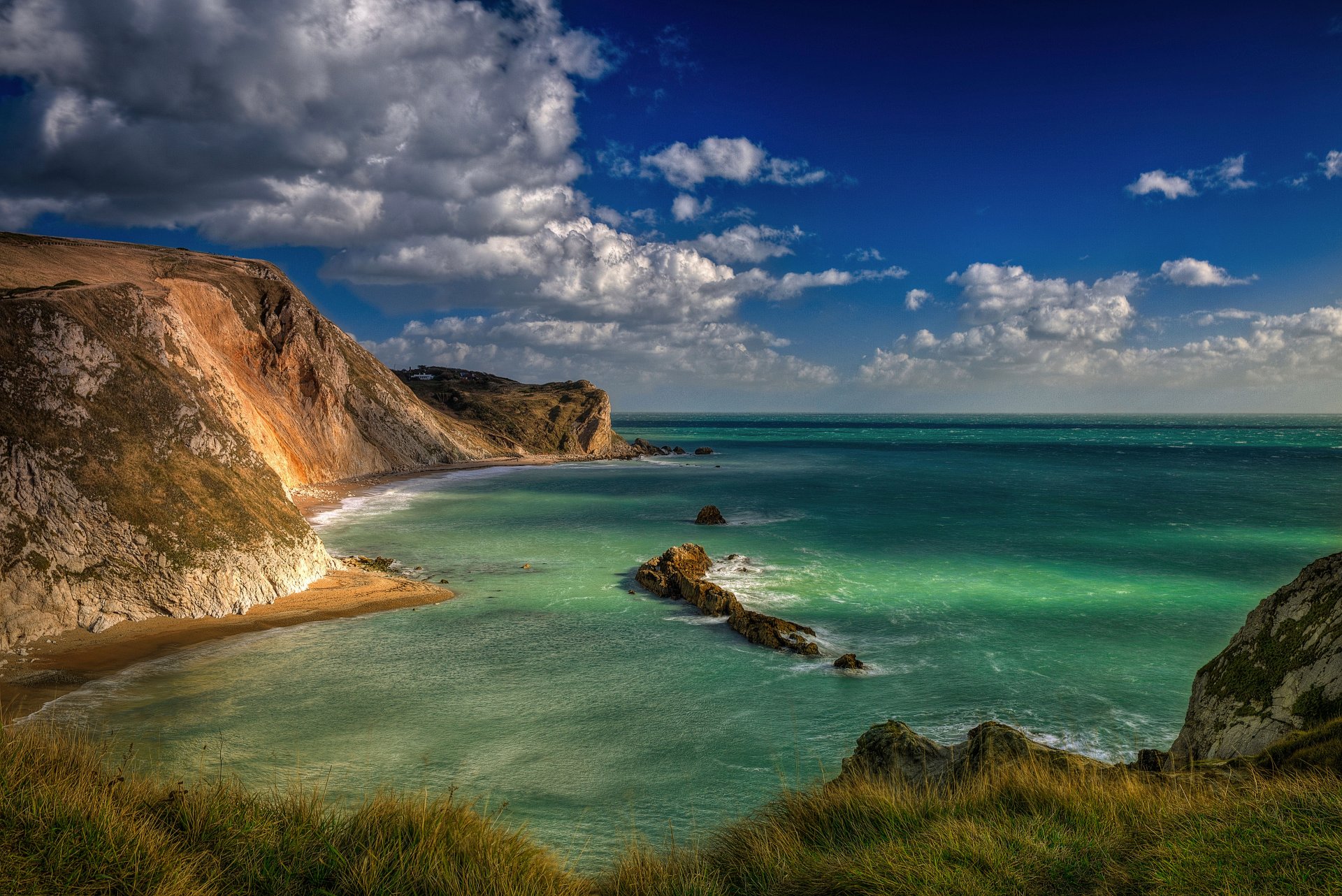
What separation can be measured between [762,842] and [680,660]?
9.35 m

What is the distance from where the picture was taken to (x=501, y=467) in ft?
203

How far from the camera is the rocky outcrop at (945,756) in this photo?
594cm

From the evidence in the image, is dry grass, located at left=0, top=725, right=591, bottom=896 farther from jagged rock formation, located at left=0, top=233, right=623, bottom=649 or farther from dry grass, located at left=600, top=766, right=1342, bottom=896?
jagged rock formation, located at left=0, top=233, right=623, bottom=649

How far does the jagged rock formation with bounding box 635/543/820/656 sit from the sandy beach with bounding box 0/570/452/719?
5983 mm

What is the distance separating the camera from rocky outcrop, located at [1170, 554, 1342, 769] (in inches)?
225

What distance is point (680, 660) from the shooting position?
553 inches

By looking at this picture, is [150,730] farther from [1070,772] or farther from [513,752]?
[1070,772]

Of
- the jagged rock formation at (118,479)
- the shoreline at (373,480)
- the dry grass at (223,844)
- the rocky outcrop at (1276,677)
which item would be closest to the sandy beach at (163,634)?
the jagged rock formation at (118,479)

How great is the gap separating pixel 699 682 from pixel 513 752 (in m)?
4.13

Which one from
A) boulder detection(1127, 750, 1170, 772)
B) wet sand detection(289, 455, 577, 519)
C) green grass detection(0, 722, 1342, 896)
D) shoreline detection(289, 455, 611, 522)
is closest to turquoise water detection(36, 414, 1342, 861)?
shoreline detection(289, 455, 611, 522)

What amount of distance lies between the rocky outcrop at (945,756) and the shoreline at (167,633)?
329 inches

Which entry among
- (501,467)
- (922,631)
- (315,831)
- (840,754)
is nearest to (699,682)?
(840,754)

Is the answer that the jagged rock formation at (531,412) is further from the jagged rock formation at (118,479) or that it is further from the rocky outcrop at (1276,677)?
the rocky outcrop at (1276,677)

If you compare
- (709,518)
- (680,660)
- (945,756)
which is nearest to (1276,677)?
(945,756)
